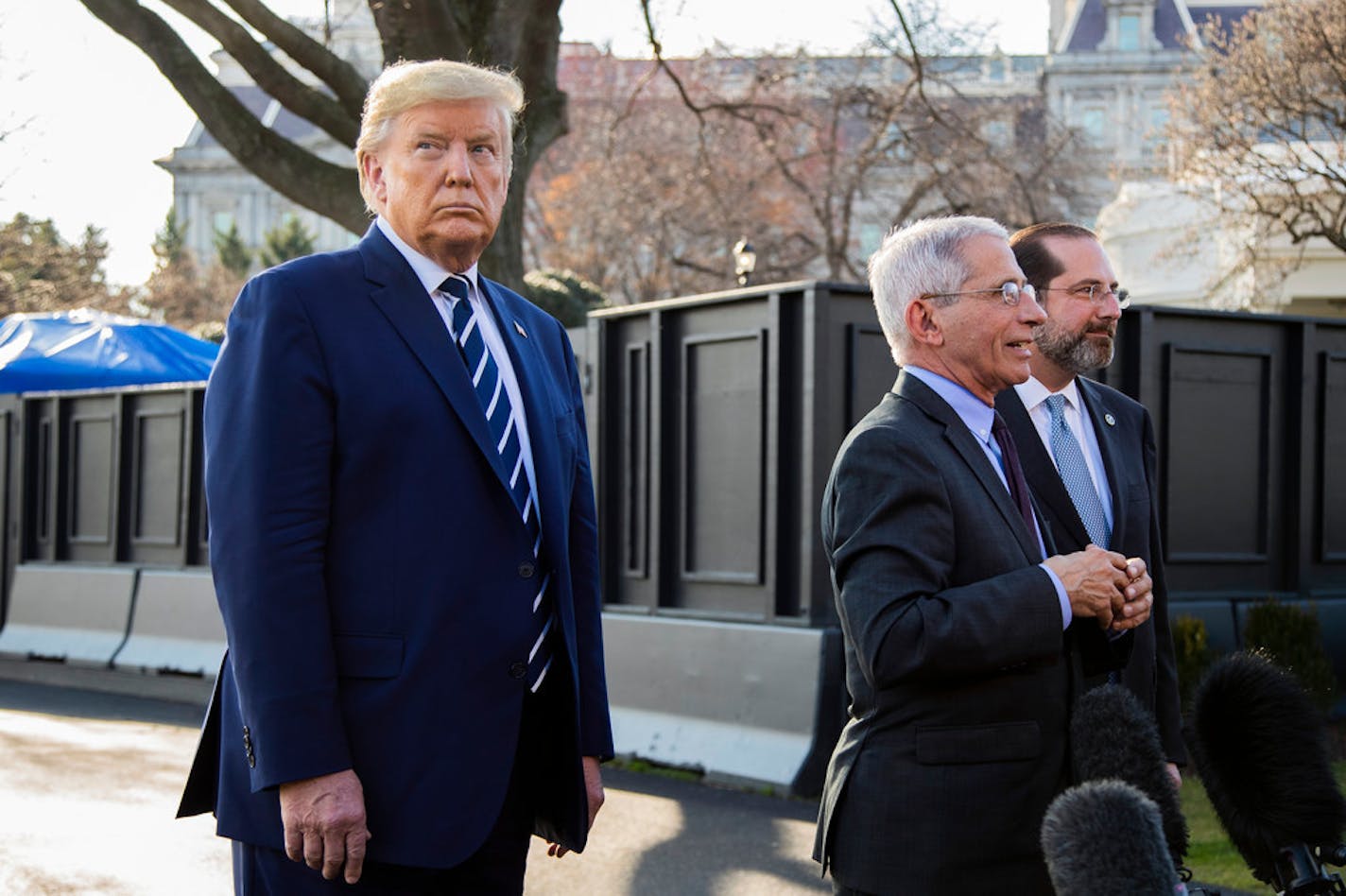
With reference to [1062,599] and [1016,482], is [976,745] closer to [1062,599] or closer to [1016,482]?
[1062,599]

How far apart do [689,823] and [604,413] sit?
11.3ft

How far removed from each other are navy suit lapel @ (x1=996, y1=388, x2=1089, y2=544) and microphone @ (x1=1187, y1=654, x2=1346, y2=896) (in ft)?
2.04

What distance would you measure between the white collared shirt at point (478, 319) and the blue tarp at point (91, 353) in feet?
44.2

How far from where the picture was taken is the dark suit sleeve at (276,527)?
9.50ft

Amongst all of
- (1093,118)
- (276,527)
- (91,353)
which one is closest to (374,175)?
(276,527)

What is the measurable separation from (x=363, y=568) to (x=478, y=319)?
0.60 metres

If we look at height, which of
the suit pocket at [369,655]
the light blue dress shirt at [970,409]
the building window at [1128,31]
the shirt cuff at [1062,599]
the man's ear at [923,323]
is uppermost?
the building window at [1128,31]

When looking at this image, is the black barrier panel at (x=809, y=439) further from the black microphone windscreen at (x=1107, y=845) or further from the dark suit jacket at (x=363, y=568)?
the black microphone windscreen at (x=1107, y=845)

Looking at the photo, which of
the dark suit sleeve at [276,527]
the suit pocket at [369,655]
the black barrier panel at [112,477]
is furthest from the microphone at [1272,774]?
the black barrier panel at [112,477]

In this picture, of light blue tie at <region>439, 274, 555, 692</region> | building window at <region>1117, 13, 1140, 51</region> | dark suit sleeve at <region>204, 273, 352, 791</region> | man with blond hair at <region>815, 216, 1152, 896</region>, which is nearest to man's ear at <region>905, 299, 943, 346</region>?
man with blond hair at <region>815, 216, 1152, 896</region>

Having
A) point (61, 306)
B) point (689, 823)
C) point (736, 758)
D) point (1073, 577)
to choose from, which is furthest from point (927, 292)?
point (61, 306)

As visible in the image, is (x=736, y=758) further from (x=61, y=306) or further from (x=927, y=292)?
(x=61, y=306)

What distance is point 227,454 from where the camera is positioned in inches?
119

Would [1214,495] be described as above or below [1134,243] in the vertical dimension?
below
